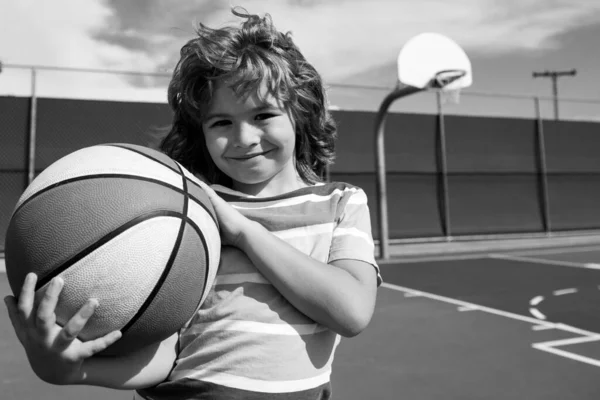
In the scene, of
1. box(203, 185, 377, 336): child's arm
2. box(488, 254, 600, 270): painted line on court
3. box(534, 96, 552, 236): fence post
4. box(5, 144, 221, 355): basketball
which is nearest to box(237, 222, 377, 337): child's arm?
box(203, 185, 377, 336): child's arm

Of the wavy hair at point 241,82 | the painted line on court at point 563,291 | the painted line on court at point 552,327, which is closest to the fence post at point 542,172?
the painted line on court at point 563,291

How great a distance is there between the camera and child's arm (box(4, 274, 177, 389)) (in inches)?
38.0

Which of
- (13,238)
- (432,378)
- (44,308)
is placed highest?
(13,238)

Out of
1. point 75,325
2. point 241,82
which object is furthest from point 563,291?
point 75,325

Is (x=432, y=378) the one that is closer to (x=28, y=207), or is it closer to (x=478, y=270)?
(x=28, y=207)

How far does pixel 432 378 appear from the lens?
3092mm

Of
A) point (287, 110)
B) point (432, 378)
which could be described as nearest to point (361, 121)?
point (432, 378)

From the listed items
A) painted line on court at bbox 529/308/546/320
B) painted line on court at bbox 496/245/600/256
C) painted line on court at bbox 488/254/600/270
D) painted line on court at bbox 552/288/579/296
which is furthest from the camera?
painted line on court at bbox 496/245/600/256

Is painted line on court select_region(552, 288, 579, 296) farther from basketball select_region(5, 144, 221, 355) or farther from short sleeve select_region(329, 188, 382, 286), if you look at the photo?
basketball select_region(5, 144, 221, 355)

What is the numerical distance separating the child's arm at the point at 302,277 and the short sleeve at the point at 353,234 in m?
0.08

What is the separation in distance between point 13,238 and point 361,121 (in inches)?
394

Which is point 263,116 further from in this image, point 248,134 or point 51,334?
point 51,334

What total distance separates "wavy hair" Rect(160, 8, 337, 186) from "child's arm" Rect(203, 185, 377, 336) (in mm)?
273

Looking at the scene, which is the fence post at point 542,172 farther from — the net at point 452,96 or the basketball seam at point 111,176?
the basketball seam at point 111,176
